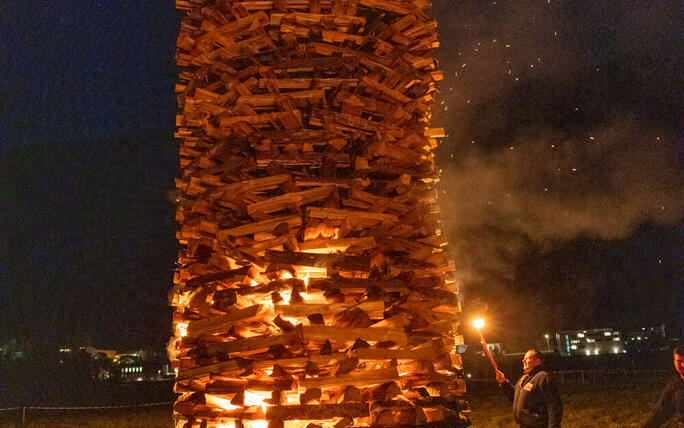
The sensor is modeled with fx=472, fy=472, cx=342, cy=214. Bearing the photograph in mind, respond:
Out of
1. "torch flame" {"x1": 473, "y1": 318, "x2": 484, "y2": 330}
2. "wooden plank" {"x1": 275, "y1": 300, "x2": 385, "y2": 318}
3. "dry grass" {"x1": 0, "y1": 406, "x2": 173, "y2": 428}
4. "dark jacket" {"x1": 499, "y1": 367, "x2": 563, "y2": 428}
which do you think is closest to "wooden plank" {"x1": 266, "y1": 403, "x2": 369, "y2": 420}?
"wooden plank" {"x1": 275, "y1": 300, "x2": 385, "y2": 318}

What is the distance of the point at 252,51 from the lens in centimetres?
430

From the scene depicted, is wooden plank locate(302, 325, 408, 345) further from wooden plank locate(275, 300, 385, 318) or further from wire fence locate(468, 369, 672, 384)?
wire fence locate(468, 369, 672, 384)

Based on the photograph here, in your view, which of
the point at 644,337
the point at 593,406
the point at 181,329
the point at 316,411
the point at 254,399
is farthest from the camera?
the point at 644,337

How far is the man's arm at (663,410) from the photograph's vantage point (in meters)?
5.37

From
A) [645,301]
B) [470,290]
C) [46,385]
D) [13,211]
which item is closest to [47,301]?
[13,211]

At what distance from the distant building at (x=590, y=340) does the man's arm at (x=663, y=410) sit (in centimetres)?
8551

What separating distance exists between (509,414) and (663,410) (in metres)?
8.15

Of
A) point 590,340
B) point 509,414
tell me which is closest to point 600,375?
point 509,414

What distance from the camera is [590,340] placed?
83188mm

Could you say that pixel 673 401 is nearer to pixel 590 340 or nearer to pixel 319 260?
pixel 319 260

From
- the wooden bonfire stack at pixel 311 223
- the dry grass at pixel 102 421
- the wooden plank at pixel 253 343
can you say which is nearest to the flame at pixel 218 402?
the wooden bonfire stack at pixel 311 223

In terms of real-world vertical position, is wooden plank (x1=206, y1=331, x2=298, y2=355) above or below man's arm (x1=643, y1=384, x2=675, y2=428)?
above

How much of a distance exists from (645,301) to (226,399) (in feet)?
289

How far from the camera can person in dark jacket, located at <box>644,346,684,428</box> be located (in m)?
5.28
